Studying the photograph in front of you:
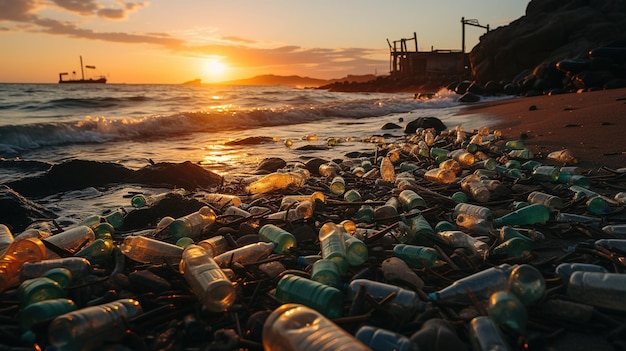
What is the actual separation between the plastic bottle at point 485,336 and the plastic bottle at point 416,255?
620 mm

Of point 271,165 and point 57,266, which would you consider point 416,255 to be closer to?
point 57,266

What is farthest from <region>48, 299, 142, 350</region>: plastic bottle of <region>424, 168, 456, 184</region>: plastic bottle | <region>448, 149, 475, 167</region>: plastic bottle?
<region>448, 149, 475, 167</region>: plastic bottle

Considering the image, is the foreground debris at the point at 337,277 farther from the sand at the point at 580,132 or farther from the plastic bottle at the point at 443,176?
the sand at the point at 580,132

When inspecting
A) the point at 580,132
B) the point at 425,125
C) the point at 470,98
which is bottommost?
the point at 580,132

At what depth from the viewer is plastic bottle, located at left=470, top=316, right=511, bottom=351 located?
1.59 metres

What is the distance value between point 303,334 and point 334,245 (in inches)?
42.4

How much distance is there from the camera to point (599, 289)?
192cm

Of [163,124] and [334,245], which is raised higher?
[163,124]

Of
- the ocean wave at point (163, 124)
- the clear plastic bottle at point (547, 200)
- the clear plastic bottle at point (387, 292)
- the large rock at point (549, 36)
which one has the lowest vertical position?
the clear plastic bottle at point (387, 292)

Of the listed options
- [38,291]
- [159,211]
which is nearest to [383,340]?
[38,291]

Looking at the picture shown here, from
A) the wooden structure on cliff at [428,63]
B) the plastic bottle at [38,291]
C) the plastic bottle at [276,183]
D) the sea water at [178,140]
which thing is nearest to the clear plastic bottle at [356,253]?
the plastic bottle at [38,291]

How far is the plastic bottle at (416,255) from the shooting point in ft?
7.77

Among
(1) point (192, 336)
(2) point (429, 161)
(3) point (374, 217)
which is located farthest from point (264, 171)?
(1) point (192, 336)

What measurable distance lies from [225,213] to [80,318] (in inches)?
82.1
